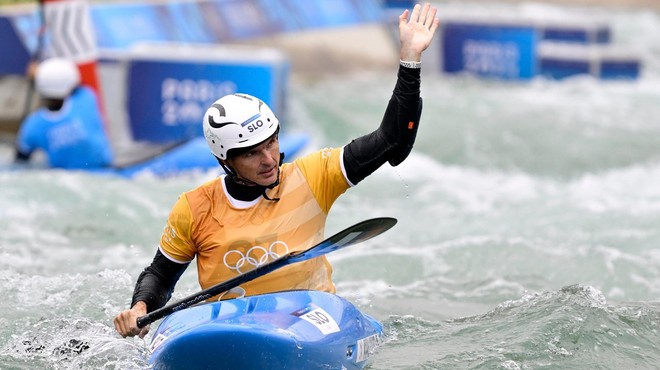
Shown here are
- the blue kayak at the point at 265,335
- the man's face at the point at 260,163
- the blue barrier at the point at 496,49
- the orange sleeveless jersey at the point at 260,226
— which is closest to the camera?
the blue kayak at the point at 265,335

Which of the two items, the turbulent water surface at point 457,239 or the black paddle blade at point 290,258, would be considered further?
the turbulent water surface at point 457,239

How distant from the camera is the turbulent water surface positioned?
551cm

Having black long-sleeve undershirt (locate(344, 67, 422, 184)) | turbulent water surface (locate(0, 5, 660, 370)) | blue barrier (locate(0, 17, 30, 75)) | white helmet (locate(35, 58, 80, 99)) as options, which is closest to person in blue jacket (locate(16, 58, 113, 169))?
white helmet (locate(35, 58, 80, 99))

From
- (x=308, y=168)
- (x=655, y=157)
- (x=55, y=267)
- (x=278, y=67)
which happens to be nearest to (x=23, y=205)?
(x=55, y=267)

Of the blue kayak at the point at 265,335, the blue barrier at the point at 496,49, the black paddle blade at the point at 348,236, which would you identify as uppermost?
the black paddle blade at the point at 348,236

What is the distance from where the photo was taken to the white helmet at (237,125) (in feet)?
15.1

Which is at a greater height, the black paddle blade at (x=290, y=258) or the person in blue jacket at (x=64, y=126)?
the black paddle blade at (x=290, y=258)

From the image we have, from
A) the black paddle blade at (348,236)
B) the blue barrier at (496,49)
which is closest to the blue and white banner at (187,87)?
the blue barrier at (496,49)

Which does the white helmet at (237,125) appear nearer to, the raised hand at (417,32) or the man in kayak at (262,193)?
the man in kayak at (262,193)

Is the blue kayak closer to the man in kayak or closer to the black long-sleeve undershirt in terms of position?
the man in kayak

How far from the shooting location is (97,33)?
45.0 ft

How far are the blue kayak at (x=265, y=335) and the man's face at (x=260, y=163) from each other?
0.48 metres

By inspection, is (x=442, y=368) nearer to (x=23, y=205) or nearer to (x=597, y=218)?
(x=597, y=218)

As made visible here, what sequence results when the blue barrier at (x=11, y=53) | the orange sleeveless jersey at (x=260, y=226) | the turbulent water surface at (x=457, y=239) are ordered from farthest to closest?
1. the blue barrier at (x=11, y=53)
2. the turbulent water surface at (x=457, y=239)
3. the orange sleeveless jersey at (x=260, y=226)
